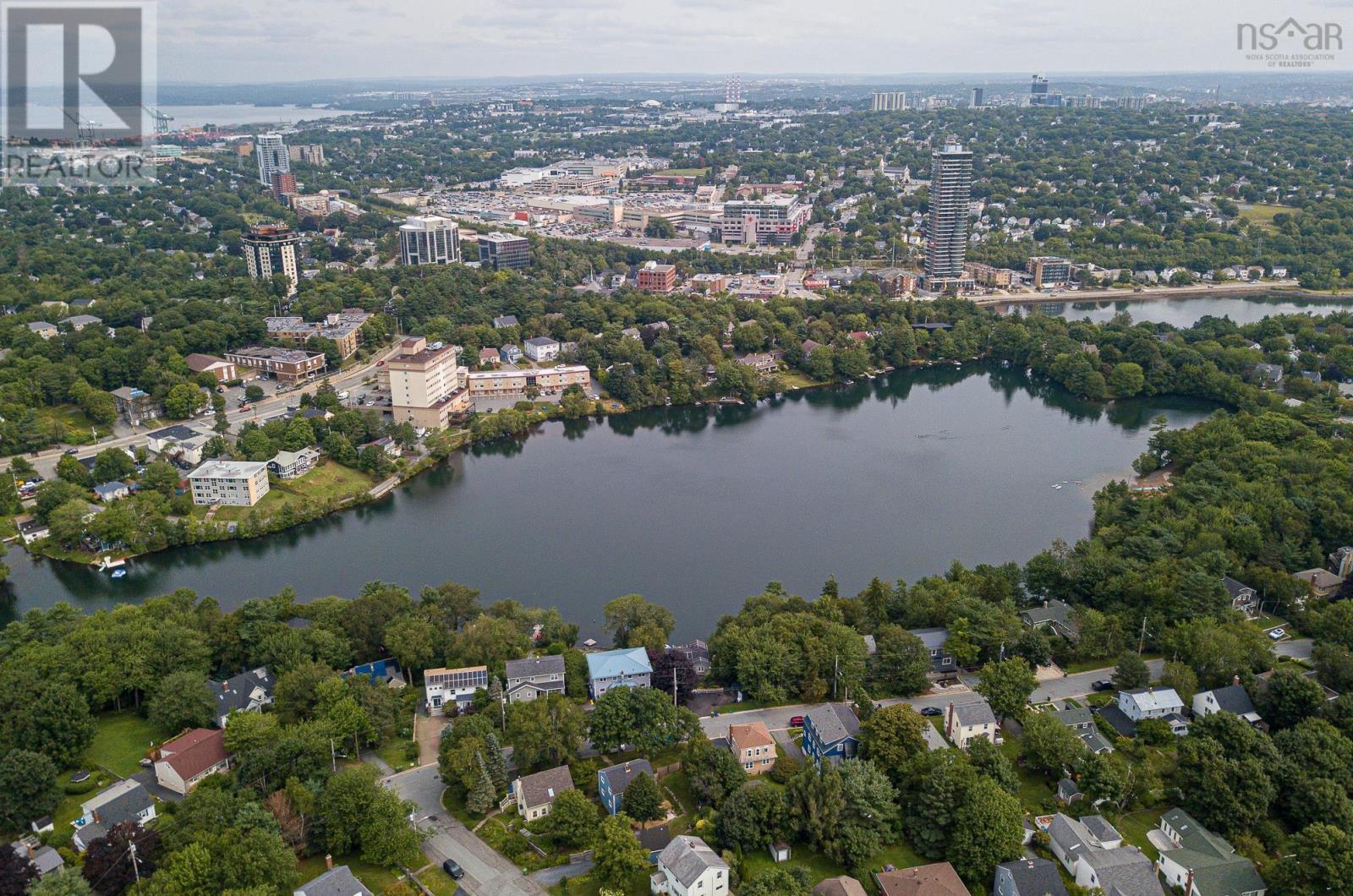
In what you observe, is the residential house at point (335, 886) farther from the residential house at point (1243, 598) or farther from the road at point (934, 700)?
the residential house at point (1243, 598)

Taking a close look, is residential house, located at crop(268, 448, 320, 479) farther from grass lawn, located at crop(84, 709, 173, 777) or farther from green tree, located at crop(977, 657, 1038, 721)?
green tree, located at crop(977, 657, 1038, 721)

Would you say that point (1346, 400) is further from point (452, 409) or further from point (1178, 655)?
point (452, 409)

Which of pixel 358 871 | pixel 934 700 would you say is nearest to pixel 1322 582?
pixel 934 700

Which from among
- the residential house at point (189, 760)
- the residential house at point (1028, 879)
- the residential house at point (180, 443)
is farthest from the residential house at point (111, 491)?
the residential house at point (1028, 879)

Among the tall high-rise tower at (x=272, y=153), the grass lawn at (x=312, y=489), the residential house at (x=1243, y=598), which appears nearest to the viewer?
the residential house at (x=1243, y=598)

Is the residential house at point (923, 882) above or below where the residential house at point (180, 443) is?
below

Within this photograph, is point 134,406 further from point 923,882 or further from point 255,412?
point 923,882

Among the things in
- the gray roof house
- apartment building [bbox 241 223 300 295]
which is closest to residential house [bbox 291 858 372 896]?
the gray roof house
